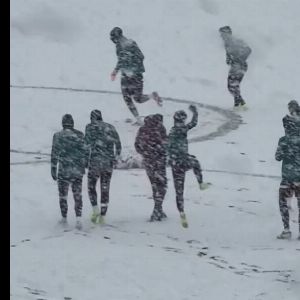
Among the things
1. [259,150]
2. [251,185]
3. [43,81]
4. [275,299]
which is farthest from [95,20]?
[275,299]

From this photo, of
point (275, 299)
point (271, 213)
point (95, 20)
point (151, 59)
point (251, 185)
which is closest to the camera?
point (275, 299)

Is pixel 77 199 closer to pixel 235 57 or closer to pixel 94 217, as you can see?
pixel 94 217

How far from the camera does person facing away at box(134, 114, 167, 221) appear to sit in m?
11.6

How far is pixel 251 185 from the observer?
14.1m

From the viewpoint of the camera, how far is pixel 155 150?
11602 mm

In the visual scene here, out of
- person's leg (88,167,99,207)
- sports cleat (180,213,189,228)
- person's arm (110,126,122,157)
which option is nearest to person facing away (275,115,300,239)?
sports cleat (180,213,189,228)

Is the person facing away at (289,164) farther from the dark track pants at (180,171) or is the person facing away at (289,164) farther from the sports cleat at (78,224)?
the sports cleat at (78,224)

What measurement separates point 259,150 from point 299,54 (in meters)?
10.3

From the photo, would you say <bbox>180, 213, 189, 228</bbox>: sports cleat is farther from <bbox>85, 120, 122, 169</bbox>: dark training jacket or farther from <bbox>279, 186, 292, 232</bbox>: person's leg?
<bbox>279, 186, 292, 232</bbox>: person's leg

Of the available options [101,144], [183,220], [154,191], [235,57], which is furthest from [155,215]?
[235,57]

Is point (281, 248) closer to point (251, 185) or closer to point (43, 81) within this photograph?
point (251, 185)

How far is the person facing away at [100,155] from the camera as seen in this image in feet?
37.3

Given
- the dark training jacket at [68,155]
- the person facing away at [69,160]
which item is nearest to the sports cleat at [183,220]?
the person facing away at [69,160]

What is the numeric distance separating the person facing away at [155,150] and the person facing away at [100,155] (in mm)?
419
